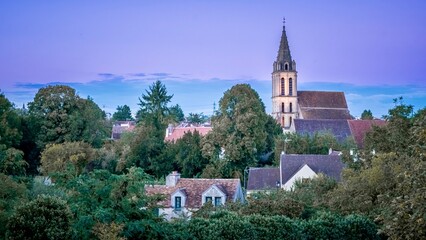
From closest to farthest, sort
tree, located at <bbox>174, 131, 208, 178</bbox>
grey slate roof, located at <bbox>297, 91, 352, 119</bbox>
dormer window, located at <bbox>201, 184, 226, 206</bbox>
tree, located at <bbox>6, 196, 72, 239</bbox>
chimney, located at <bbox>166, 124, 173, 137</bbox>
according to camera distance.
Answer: tree, located at <bbox>6, 196, 72, 239</bbox>
dormer window, located at <bbox>201, 184, 226, 206</bbox>
tree, located at <bbox>174, 131, 208, 178</bbox>
chimney, located at <bbox>166, 124, 173, 137</bbox>
grey slate roof, located at <bbox>297, 91, 352, 119</bbox>

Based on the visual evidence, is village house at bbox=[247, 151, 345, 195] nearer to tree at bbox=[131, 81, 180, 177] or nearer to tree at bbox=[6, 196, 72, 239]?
tree at bbox=[131, 81, 180, 177]

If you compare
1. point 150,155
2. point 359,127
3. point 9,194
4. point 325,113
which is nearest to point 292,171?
point 150,155

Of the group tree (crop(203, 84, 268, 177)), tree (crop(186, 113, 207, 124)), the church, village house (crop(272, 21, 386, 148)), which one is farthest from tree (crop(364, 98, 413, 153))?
tree (crop(186, 113, 207, 124))

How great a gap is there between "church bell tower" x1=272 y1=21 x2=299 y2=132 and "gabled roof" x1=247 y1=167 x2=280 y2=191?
5282 centimetres

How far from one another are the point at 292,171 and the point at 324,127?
25.8 m

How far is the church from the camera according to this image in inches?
3632

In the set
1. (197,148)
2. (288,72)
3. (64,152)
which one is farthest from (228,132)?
(288,72)

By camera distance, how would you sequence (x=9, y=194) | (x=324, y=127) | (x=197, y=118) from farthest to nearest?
(x=197, y=118)
(x=324, y=127)
(x=9, y=194)

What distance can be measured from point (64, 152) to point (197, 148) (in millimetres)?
11752

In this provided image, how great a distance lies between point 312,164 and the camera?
4497 centimetres

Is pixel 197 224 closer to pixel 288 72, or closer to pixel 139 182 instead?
pixel 139 182

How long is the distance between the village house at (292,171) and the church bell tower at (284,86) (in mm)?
52635

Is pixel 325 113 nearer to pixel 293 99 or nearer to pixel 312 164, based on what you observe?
pixel 293 99

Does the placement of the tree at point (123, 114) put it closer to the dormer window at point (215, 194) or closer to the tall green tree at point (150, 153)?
the tall green tree at point (150, 153)
